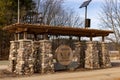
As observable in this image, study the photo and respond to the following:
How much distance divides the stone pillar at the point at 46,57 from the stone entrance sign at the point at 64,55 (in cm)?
164

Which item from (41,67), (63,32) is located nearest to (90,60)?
(63,32)

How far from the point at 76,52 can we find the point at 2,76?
312 inches

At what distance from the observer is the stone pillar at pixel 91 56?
26453mm

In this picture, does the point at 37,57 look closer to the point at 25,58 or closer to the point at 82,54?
the point at 25,58

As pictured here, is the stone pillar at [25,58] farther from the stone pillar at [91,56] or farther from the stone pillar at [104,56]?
the stone pillar at [104,56]

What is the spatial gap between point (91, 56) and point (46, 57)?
15.9ft

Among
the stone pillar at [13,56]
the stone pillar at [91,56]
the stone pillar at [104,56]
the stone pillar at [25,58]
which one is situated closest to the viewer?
the stone pillar at [25,58]

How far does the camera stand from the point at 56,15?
6250cm

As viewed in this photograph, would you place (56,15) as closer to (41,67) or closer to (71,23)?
(71,23)

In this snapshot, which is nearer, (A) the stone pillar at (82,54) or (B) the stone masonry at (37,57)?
(B) the stone masonry at (37,57)

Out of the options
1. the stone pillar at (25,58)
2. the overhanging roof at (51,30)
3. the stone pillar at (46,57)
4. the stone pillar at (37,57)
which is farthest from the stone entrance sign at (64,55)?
the stone pillar at (25,58)

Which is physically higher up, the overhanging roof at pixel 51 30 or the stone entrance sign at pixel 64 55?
the overhanging roof at pixel 51 30

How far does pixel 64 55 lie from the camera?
83.1ft

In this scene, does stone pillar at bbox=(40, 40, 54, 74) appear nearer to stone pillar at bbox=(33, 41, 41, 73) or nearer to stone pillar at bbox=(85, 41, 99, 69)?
stone pillar at bbox=(33, 41, 41, 73)
